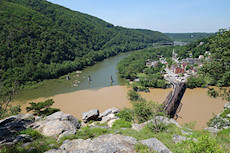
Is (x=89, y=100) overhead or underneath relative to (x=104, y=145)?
underneath

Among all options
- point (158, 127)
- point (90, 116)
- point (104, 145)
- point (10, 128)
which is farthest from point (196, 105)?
point (10, 128)

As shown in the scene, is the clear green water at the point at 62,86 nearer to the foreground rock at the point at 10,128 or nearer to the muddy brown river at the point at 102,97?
the muddy brown river at the point at 102,97

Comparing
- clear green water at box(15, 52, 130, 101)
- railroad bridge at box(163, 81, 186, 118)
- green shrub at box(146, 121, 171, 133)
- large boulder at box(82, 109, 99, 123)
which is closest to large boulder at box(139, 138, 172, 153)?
green shrub at box(146, 121, 171, 133)

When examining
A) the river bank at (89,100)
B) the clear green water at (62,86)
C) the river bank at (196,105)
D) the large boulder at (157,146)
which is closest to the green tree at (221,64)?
the large boulder at (157,146)

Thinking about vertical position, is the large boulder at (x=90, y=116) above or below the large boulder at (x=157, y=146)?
below

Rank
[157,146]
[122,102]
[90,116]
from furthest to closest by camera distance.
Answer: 1. [122,102]
2. [90,116]
3. [157,146]

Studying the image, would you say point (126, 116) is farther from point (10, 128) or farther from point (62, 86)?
point (62, 86)

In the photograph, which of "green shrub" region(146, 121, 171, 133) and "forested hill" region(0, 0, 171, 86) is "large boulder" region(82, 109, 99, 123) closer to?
"green shrub" region(146, 121, 171, 133)

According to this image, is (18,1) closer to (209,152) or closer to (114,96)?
(114,96)
